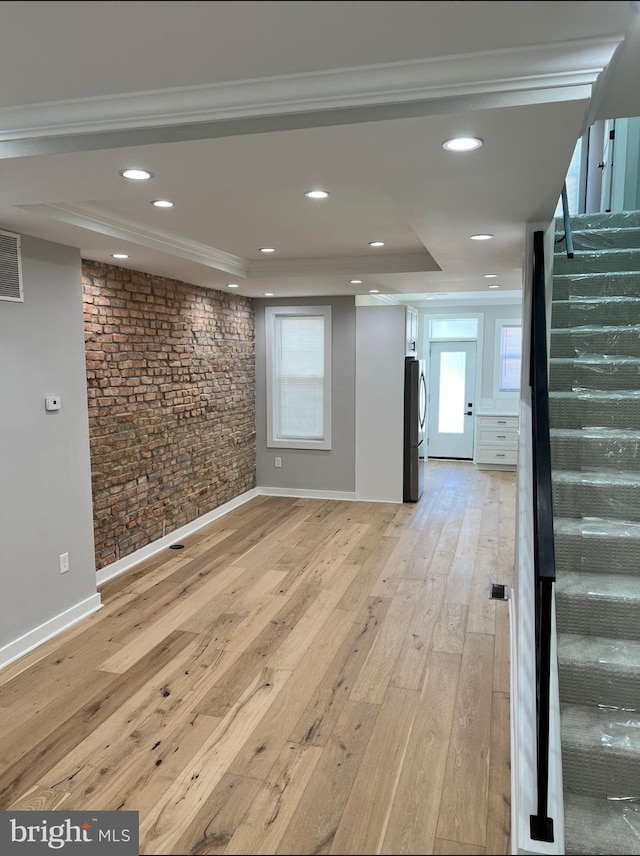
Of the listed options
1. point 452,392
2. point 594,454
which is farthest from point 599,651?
point 452,392

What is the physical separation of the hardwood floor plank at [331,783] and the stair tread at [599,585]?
1.09m

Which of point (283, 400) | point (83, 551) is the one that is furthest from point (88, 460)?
point (283, 400)

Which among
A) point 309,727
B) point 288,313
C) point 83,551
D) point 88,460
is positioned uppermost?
point 288,313

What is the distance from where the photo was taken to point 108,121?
1934 mm

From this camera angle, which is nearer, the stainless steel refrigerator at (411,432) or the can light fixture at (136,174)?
the can light fixture at (136,174)

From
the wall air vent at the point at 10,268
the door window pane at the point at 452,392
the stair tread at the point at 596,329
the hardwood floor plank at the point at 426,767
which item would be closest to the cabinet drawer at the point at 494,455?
the door window pane at the point at 452,392

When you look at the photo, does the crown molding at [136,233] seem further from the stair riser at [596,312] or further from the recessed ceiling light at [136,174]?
the stair riser at [596,312]

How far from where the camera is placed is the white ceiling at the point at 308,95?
4.73 ft

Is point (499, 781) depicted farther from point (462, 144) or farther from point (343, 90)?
point (343, 90)

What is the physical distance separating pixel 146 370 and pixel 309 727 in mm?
3199

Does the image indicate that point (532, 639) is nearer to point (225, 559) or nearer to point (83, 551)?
point (83, 551)

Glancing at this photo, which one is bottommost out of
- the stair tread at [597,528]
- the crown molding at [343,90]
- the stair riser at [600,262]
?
the stair tread at [597,528]

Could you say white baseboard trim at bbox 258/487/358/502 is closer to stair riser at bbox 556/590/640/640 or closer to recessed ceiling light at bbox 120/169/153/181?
stair riser at bbox 556/590/640/640

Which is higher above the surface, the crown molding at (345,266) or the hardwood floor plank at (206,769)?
the crown molding at (345,266)
